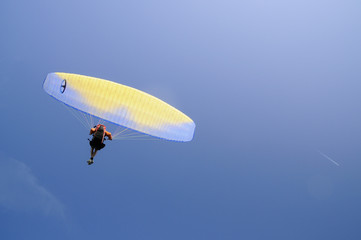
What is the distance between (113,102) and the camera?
1274 cm

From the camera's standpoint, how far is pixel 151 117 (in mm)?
13266

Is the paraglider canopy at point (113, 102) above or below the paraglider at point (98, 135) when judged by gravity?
above

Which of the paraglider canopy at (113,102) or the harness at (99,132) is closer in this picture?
the paraglider canopy at (113,102)

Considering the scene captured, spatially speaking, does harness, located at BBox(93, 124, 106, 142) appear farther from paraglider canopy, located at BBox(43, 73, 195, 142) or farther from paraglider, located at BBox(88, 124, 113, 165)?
paraglider canopy, located at BBox(43, 73, 195, 142)

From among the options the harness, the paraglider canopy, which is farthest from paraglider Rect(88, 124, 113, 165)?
the paraglider canopy

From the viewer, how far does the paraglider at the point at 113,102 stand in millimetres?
12641

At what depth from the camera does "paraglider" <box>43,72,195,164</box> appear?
12.6 meters

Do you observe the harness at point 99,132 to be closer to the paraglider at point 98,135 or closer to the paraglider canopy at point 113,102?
the paraglider at point 98,135

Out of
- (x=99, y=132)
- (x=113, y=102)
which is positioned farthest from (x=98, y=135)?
(x=113, y=102)

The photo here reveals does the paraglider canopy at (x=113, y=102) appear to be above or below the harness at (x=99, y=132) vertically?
above

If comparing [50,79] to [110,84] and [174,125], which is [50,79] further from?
[174,125]

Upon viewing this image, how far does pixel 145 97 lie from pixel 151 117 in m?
1.09

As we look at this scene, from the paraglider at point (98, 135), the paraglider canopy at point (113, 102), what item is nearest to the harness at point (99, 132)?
the paraglider at point (98, 135)

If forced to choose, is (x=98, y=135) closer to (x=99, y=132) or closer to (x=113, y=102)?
(x=99, y=132)
